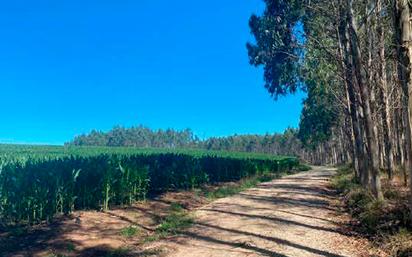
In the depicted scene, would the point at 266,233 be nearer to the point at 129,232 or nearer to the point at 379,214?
the point at 379,214

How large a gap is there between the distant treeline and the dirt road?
109 m

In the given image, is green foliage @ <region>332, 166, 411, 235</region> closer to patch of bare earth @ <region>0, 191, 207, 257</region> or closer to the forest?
the forest

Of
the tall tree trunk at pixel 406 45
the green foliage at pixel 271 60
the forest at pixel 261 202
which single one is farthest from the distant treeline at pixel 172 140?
the tall tree trunk at pixel 406 45

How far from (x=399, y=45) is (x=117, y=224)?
342 inches

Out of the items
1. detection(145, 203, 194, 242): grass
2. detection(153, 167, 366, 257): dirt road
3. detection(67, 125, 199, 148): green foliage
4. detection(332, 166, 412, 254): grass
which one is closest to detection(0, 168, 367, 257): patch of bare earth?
detection(153, 167, 366, 257): dirt road

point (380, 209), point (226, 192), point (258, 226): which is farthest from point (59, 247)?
point (226, 192)

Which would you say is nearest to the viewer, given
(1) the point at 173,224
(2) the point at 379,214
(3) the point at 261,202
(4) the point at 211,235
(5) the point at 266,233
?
(5) the point at 266,233

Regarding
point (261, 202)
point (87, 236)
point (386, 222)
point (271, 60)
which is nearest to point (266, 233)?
point (386, 222)

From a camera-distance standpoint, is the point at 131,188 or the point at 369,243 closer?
the point at 369,243

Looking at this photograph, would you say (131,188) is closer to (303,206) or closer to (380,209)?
(303,206)

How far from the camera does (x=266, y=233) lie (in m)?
9.30

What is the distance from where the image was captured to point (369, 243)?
8062 millimetres

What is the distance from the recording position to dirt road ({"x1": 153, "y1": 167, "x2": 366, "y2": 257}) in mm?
7820

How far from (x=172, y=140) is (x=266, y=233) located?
17240 centimetres
